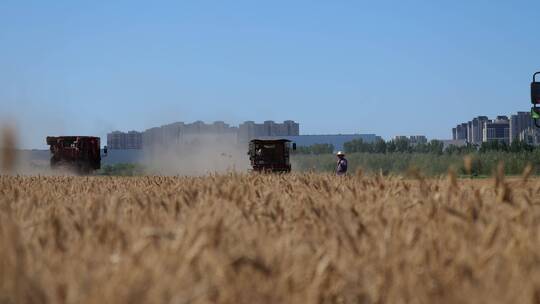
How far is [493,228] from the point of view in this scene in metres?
3.31

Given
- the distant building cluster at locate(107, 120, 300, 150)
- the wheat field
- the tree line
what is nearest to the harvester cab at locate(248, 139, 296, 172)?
the tree line

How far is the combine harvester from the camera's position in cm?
5584

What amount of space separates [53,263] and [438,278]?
1211 millimetres

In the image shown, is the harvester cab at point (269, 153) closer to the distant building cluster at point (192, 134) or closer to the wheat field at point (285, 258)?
the distant building cluster at point (192, 134)

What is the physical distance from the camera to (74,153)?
184ft

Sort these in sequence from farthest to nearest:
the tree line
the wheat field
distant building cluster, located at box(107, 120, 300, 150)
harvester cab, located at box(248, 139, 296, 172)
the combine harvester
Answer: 1. distant building cluster, located at box(107, 120, 300, 150)
2. the tree line
3. the combine harvester
4. harvester cab, located at box(248, 139, 296, 172)
5. the wheat field

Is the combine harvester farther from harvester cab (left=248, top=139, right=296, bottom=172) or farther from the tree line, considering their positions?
the tree line

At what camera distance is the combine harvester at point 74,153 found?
5584 centimetres

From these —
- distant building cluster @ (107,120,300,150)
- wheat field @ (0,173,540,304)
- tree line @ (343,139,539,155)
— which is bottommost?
wheat field @ (0,173,540,304)

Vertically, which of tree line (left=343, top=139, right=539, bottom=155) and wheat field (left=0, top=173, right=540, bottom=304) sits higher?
tree line (left=343, top=139, right=539, bottom=155)

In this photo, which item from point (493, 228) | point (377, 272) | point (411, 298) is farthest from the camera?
point (493, 228)

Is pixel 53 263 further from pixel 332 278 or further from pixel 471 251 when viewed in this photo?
pixel 471 251

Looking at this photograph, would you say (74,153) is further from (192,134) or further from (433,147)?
(433,147)

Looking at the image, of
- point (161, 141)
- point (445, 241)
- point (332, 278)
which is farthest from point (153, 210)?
point (161, 141)
